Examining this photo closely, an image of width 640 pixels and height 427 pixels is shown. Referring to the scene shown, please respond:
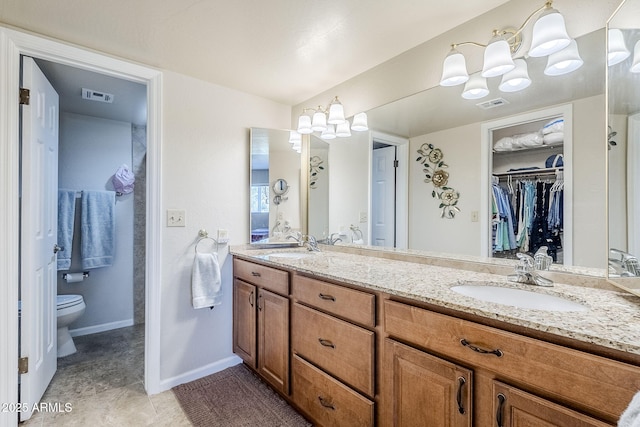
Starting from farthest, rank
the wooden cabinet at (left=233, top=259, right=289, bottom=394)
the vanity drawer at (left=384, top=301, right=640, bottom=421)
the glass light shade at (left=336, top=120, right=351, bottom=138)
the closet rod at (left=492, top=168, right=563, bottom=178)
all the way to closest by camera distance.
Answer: the glass light shade at (left=336, top=120, right=351, bottom=138) < the wooden cabinet at (left=233, top=259, right=289, bottom=394) < the closet rod at (left=492, top=168, right=563, bottom=178) < the vanity drawer at (left=384, top=301, right=640, bottom=421)

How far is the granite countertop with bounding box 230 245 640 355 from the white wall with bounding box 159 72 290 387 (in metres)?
0.62

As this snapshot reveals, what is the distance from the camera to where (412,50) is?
175cm

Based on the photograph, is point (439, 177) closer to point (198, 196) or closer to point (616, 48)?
point (616, 48)

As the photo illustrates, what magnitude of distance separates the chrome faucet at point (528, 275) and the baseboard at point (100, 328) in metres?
3.43

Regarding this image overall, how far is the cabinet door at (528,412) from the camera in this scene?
74 cm

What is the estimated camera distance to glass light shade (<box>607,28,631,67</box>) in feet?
3.41

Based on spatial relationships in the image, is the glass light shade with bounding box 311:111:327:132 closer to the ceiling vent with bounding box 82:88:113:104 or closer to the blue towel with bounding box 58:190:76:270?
the ceiling vent with bounding box 82:88:113:104

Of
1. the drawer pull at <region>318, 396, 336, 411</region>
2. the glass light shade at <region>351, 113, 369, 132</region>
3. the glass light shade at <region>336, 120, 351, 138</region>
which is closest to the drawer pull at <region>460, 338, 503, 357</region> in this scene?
the drawer pull at <region>318, 396, 336, 411</region>

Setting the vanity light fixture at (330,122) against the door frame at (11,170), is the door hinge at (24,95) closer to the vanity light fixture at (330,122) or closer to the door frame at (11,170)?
the door frame at (11,170)

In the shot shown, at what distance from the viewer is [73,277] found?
277 centimetres

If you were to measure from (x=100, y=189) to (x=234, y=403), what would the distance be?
7.94 ft

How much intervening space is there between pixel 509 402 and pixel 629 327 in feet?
1.17

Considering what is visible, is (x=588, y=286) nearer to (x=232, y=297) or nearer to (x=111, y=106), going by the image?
(x=232, y=297)

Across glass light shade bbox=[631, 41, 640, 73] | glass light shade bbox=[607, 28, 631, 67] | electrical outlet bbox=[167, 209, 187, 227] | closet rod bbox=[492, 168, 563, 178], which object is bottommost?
electrical outlet bbox=[167, 209, 187, 227]
